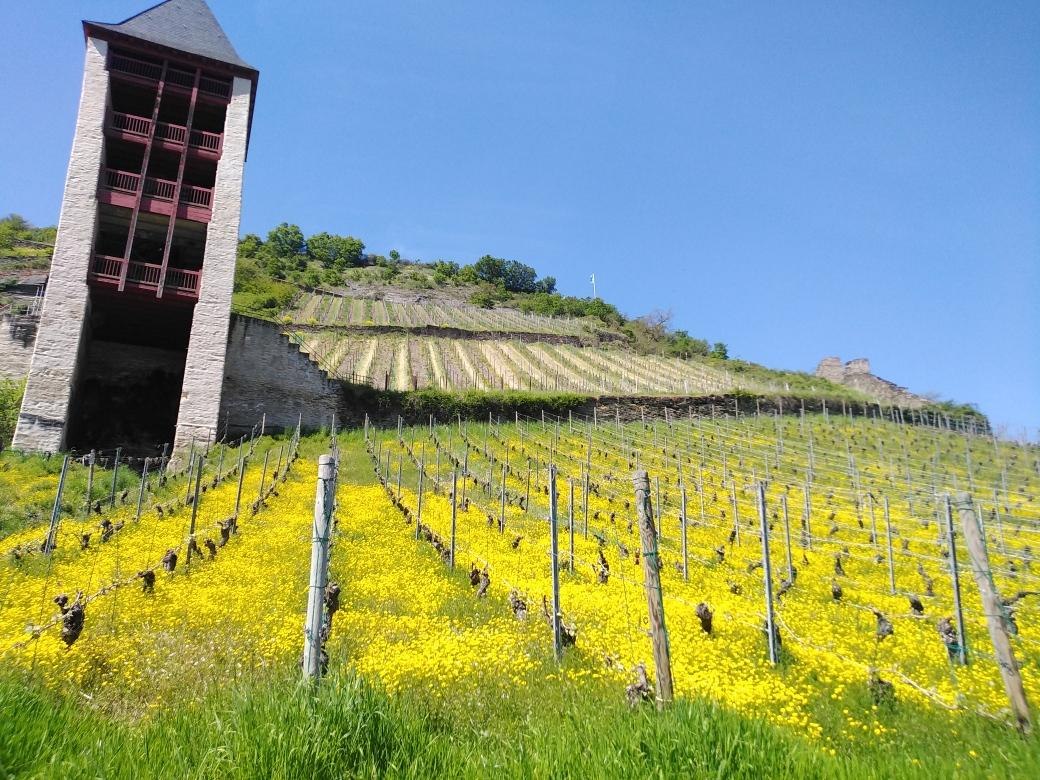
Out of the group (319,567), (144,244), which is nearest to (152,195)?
(144,244)

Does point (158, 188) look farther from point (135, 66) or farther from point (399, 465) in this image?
point (399, 465)

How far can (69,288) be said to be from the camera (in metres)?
25.1

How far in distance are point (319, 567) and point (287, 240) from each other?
4862 inches

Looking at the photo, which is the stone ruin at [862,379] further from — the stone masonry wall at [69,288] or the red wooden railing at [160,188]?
the stone masonry wall at [69,288]

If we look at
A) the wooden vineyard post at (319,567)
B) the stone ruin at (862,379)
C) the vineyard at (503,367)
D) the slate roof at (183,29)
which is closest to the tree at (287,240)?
the vineyard at (503,367)

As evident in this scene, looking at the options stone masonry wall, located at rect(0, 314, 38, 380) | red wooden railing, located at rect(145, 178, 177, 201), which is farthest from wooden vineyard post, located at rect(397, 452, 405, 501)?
stone masonry wall, located at rect(0, 314, 38, 380)

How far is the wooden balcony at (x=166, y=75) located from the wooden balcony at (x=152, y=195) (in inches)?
191

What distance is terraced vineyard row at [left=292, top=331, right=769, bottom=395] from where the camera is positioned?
144ft

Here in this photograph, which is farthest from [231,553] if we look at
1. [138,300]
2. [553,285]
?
[553,285]

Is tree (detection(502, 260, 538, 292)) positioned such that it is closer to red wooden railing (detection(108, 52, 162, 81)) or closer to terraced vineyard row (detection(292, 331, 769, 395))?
terraced vineyard row (detection(292, 331, 769, 395))

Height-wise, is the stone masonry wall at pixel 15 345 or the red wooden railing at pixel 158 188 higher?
the red wooden railing at pixel 158 188

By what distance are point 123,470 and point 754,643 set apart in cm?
2223

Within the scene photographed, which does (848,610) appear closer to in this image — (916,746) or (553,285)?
(916,746)

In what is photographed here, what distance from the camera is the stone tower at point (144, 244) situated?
25094mm
